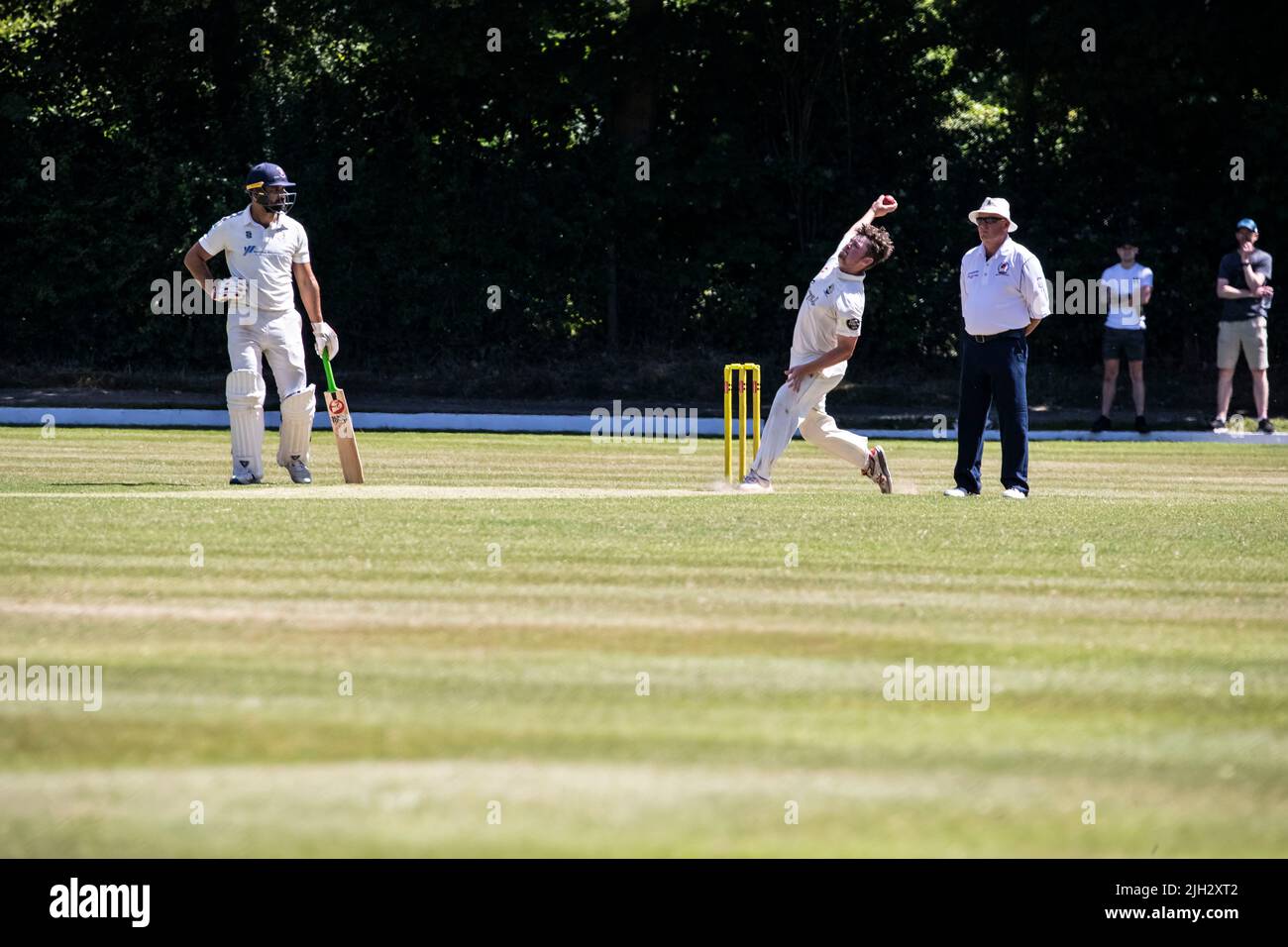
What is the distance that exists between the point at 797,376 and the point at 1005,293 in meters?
1.51

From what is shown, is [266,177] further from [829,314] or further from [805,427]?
[805,427]

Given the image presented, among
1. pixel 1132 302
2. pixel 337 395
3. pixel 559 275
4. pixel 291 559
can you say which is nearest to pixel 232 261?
pixel 337 395

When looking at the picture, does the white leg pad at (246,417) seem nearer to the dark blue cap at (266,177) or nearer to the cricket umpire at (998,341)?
the dark blue cap at (266,177)

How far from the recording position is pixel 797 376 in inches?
554

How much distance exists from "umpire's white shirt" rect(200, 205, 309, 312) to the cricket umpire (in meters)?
4.69

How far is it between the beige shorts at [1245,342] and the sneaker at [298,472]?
40.4 ft

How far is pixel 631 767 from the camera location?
18.1 ft

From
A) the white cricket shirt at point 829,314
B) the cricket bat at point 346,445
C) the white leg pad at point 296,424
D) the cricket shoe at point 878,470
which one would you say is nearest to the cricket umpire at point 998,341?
the cricket shoe at point 878,470

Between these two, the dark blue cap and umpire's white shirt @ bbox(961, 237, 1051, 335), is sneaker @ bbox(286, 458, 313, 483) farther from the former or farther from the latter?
umpire's white shirt @ bbox(961, 237, 1051, 335)

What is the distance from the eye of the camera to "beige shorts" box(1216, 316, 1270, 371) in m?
23.0

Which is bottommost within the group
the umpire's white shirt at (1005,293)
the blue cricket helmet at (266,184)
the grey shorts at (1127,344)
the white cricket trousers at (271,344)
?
the grey shorts at (1127,344)

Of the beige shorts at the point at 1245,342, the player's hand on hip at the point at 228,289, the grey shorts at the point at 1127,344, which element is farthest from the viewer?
the grey shorts at the point at 1127,344

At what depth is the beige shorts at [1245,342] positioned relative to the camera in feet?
75.4

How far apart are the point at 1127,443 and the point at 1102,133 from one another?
8273 millimetres
